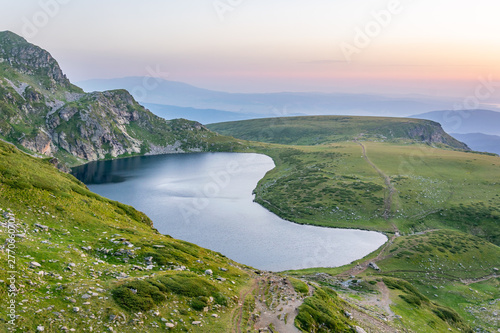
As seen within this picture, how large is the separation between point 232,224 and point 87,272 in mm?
67416

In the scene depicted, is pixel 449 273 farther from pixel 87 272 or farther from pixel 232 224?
pixel 87 272

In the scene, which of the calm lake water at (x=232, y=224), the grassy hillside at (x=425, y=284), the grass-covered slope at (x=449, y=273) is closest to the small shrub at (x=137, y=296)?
the grassy hillside at (x=425, y=284)

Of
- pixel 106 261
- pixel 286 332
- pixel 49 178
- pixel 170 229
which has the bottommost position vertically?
pixel 170 229

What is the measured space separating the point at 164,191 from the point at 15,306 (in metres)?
115

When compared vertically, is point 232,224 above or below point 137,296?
below

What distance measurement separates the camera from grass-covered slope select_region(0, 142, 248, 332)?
21484 mm

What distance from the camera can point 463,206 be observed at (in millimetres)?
105562

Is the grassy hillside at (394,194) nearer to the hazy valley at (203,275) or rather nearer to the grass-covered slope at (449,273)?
the hazy valley at (203,275)

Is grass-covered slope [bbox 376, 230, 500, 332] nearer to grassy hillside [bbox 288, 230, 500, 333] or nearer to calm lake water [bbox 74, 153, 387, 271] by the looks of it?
grassy hillside [bbox 288, 230, 500, 333]

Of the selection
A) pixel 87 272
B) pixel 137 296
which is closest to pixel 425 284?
pixel 137 296

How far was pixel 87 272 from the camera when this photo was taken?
2747 centimetres

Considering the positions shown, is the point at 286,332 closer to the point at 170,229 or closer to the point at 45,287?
the point at 45,287

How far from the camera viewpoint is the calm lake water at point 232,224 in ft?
248

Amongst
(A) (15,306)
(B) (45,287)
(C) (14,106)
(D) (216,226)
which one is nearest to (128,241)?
(B) (45,287)
